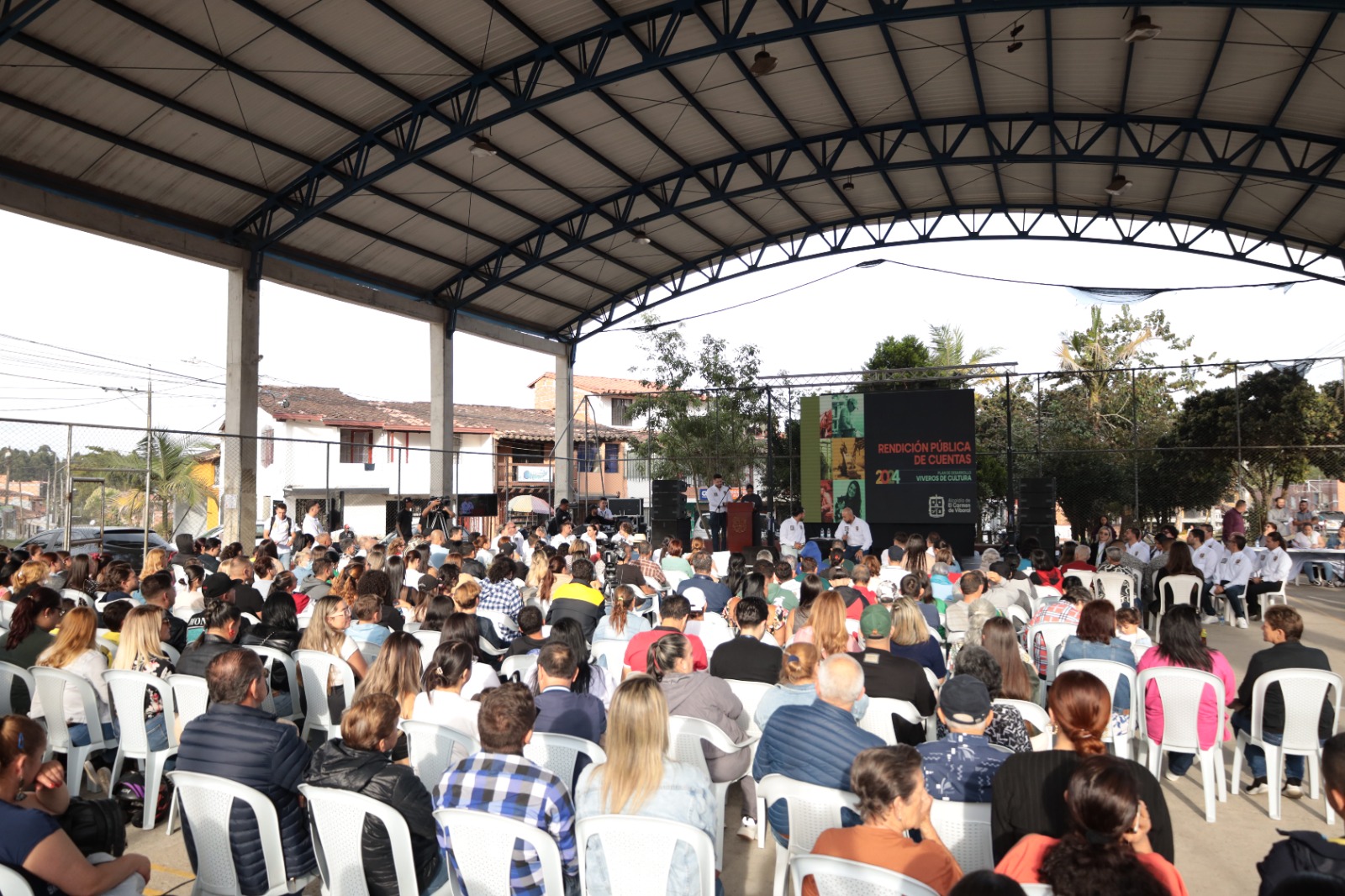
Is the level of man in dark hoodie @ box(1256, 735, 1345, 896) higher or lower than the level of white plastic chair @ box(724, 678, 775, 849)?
higher

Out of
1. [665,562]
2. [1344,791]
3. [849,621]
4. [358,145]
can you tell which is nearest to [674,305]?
[358,145]

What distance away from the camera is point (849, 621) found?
5.84 meters

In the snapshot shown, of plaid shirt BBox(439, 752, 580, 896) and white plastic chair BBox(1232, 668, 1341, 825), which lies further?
white plastic chair BBox(1232, 668, 1341, 825)

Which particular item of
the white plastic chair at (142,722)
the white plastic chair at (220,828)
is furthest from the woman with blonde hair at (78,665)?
the white plastic chair at (220,828)

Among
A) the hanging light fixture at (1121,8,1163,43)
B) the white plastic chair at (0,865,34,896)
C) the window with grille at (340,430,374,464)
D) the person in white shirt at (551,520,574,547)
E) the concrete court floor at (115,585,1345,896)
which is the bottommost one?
the concrete court floor at (115,585,1345,896)

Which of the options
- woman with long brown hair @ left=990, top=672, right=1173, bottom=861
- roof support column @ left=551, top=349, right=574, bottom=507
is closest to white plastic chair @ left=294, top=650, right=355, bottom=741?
woman with long brown hair @ left=990, top=672, right=1173, bottom=861

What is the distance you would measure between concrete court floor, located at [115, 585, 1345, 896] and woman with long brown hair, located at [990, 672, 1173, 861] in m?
1.41

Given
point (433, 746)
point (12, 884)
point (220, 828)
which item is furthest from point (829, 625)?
point (12, 884)

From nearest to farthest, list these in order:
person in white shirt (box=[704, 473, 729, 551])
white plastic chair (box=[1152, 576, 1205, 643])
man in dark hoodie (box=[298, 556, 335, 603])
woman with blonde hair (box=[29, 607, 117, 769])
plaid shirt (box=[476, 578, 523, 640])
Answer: woman with blonde hair (box=[29, 607, 117, 769]) < plaid shirt (box=[476, 578, 523, 640]) < man in dark hoodie (box=[298, 556, 335, 603]) < white plastic chair (box=[1152, 576, 1205, 643]) < person in white shirt (box=[704, 473, 729, 551])

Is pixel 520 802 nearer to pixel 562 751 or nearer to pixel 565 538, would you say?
pixel 562 751

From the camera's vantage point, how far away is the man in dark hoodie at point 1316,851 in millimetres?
2047

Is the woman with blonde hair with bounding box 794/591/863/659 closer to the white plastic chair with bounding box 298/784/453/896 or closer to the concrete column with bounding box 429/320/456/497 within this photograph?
the white plastic chair with bounding box 298/784/453/896

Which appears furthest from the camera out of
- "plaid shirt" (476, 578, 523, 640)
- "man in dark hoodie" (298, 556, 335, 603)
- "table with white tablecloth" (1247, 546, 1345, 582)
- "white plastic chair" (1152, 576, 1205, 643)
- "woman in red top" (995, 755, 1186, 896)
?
"table with white tablecloth" (1247, 546, 1345, 582)

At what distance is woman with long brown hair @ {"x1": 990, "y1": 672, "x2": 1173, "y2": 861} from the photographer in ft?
8.61
